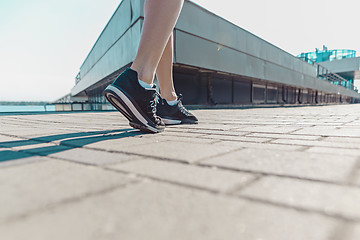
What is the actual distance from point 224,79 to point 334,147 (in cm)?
831

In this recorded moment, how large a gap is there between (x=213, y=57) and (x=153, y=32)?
658 cm

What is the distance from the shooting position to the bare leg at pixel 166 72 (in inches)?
85.0

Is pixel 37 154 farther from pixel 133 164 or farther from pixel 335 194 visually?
pixel 335 194

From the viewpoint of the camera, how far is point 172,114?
7.36 feet

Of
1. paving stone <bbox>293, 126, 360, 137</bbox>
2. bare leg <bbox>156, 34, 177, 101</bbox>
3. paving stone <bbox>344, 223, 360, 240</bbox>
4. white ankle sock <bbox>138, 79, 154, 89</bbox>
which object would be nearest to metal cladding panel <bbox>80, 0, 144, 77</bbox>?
bare leg <bbox>156, 34, 177, 101</bbox>

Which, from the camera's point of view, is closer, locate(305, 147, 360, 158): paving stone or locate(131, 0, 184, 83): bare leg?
locate(305, 147, 360, 158): paving stone

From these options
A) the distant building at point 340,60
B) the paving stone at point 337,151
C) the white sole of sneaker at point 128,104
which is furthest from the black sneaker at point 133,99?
the distant building at point 340,60

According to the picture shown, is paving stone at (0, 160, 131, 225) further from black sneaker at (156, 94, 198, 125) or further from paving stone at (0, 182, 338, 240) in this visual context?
black sneaker at (156, 94, 198, 125)

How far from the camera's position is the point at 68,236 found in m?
0.39

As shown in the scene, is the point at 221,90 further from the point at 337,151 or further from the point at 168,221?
the point at 168,221

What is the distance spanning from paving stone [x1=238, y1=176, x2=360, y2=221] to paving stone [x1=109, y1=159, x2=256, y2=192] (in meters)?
0.05

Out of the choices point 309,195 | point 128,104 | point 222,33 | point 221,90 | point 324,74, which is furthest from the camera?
point 324,74

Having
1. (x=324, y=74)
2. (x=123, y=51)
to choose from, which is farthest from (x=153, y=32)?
(x=324, y=74)

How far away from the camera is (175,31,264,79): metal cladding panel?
6.61 m
